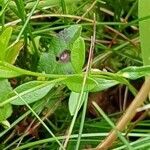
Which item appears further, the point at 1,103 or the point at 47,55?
the point at 47,55

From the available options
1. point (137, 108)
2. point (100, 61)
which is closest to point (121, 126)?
point (137, 108)

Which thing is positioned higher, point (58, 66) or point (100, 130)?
point (58, 66)

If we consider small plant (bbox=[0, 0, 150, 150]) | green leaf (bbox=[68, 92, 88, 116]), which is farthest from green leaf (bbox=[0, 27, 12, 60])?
green leaf (bbox=[68, 92, 88, 116])

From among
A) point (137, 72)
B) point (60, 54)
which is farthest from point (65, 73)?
point (137, 72)

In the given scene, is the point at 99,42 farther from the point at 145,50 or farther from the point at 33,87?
the point at 33,87

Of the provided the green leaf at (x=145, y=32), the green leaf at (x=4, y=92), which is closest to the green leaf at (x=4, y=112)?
the green leaf at (x=4, y=92)

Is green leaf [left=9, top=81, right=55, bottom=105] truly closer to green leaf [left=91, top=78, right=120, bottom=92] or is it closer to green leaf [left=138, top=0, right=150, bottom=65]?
green leaf [left=91, top=78, right=120, bottom=92]

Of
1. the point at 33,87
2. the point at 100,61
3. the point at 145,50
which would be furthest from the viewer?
the point at 100,61
